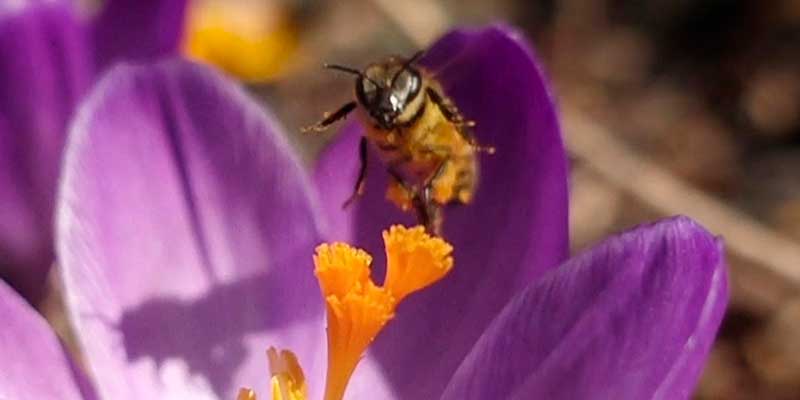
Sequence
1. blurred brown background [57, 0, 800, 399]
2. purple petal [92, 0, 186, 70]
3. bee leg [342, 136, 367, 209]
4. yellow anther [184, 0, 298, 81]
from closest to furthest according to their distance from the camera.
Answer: bee leg [342, 136, 367, 209] < purple petal [92, 0, 186, 70] < blurred brown background [57, 0, 800, 399] < yellow anther [184, 0, 298, 81]

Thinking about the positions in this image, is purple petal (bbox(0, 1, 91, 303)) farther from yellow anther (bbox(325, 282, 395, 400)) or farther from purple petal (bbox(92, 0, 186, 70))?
yellow anther (bbox(325, 282, 395, 400))

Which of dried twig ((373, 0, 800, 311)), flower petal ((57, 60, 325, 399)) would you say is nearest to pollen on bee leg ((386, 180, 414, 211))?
flower petal ((57, 60, 325, 399))

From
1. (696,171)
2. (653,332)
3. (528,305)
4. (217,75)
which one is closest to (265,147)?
(217,75)

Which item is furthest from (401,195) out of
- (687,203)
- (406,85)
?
(687,203)

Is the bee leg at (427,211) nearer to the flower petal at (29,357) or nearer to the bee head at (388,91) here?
the bee head at (388,91)

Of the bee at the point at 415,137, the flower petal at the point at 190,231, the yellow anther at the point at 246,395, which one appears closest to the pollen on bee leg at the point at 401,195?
the bee at the point at 415,137

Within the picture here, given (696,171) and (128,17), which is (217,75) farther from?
(696,171)
